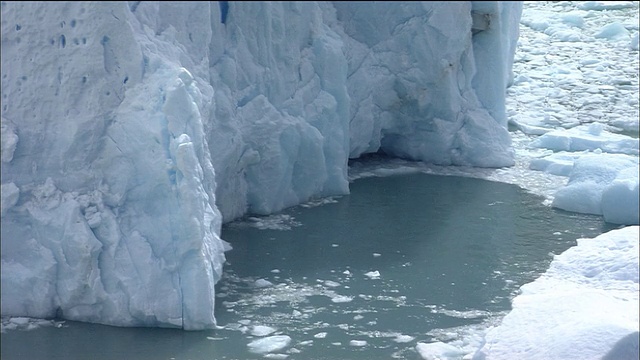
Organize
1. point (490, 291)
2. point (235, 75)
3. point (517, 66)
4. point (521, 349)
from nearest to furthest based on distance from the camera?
point (521, 349) < point (490, 291) < point (235, 75) < point (517, 66)

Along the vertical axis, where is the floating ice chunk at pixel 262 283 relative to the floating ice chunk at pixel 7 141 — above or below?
below

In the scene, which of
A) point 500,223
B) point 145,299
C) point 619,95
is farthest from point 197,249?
point 619,95

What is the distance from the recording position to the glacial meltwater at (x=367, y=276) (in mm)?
5531

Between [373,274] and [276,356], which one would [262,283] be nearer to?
[373,274]

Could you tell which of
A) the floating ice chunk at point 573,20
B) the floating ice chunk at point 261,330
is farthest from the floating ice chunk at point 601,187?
the floating ice chunk at point 573,20

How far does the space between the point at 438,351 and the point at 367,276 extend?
1.12 m

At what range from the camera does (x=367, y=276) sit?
656 centimetres

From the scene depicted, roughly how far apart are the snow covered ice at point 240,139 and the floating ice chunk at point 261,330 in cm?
2

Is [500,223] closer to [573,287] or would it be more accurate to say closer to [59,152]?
[573,287]

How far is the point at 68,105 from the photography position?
579 cm

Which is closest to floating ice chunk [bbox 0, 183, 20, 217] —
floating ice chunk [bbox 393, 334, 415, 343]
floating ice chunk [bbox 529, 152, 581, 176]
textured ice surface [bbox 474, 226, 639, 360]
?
floating ice chunk [bbox 393, 334, 415, 343]

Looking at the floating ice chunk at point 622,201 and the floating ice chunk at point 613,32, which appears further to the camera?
the floating ice chunk at point 613,32

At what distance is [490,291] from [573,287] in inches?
20.8

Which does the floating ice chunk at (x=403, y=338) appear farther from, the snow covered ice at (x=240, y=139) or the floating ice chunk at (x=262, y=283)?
the floating ice chunk at (x=262, y=283)
